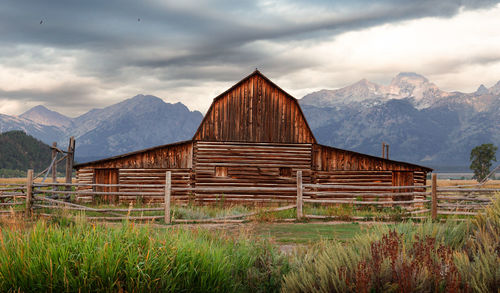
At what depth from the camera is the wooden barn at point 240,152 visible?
23719 millimetres

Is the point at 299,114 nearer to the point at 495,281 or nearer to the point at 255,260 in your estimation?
the point at 255,260

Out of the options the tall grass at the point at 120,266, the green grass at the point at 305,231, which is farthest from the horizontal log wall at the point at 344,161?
the tall grass at the point at 120,266

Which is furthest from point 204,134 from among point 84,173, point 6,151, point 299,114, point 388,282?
point 6,151

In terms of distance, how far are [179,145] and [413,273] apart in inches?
788

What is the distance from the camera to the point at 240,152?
23891mm

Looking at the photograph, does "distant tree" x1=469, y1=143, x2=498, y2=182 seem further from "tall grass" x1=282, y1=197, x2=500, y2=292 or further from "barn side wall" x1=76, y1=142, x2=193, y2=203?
"tall grass" x1=282, y1=197, x2=500, y2=292

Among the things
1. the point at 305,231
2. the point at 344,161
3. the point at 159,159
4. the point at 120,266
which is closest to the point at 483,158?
the point at 344,161

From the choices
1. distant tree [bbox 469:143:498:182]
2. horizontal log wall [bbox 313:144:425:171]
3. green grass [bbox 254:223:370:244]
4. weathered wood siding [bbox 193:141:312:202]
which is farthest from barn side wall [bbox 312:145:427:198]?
distant tree [bbox 469:143:498:182]

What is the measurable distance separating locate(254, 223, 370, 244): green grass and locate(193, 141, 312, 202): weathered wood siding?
9796mm

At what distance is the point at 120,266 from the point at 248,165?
1862 centimetres

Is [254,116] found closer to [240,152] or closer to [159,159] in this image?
[240,152]

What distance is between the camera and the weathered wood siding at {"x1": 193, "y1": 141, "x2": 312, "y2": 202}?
23.7 metres

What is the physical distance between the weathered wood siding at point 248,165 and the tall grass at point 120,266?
1725 cm

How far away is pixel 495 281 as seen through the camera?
14.8ft
